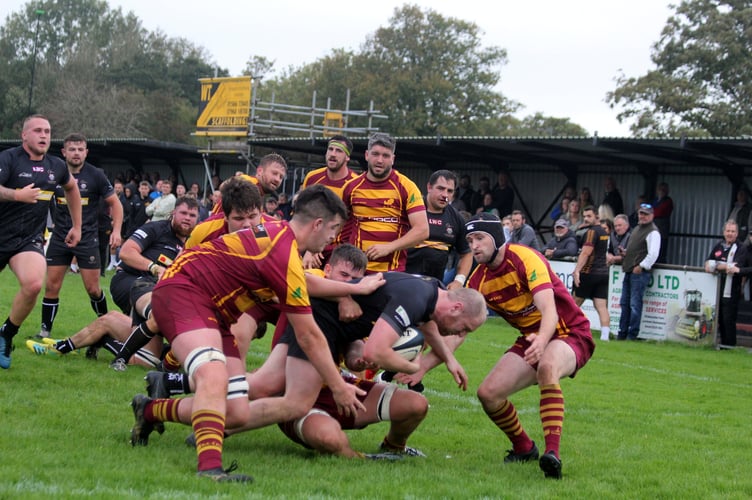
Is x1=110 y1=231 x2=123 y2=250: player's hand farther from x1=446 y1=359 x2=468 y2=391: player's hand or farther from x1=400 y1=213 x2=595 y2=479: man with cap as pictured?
x1=446 y1=359 x2=468 y2=391: player's hand

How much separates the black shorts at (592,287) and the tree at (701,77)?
27.3 meters

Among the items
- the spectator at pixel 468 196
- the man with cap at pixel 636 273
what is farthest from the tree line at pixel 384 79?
the man with cap at pixel 636 273

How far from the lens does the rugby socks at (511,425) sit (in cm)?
702

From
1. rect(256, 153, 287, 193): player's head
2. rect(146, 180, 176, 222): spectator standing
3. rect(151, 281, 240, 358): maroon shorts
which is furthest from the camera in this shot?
rect(146, 180, 176, 222): spectator standing

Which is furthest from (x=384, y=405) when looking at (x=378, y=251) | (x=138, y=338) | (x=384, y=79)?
(x=384, y=79)

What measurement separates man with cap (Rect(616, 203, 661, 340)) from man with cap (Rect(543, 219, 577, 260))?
178 centimetres

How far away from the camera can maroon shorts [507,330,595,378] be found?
7148 mm

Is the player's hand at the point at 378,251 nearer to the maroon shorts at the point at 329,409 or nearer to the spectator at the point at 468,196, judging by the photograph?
the maroon shorts at the point at 329,409

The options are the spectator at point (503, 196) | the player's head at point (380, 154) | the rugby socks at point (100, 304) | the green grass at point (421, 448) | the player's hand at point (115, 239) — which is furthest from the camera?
the spectator at point (503, 196)

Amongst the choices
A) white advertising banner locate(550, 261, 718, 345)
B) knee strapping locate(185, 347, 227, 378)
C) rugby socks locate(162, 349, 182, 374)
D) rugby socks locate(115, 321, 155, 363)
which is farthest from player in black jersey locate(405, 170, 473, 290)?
white advertising banner locate(550, 261, 718, 345)

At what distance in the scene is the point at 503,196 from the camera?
912 inches

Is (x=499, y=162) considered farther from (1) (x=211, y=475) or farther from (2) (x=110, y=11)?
(2) (x=110, y=11)

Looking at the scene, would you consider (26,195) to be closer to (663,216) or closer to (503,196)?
(663,216)

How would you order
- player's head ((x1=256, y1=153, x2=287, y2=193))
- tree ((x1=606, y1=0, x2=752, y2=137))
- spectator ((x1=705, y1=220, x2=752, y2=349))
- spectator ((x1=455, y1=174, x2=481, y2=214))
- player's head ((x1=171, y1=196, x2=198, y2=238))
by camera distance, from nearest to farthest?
player's head ((x1=256, y1=153, x2=287, y2=193))
player's head ((x1=171, y1=196, x2=198, y2=238))
spectator ((x1=705, y1=220, x2=752, y2=349))
spectator ((x1=455, y1=174, x2=481, y2=214))
tree ((x1=606, y1=0, x2=752, y2=137))
